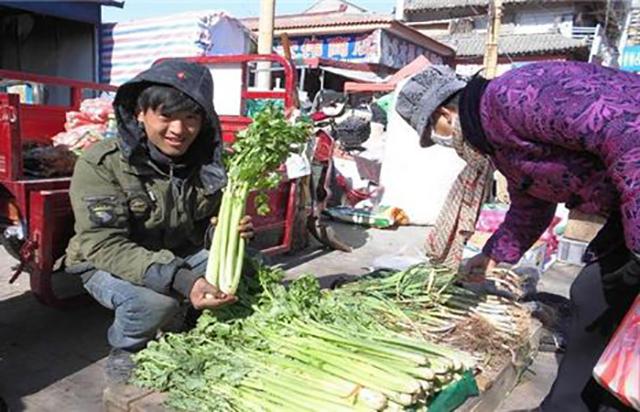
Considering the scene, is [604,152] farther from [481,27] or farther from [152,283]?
[481,27]

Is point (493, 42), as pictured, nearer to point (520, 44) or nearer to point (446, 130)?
point (446, 130)

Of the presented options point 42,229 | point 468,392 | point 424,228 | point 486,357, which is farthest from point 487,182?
point 424,228

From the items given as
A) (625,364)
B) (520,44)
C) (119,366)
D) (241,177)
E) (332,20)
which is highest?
(520,44)

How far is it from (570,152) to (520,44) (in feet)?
84.5

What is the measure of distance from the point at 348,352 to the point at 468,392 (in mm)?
628

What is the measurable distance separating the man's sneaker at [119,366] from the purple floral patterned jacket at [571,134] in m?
1.90

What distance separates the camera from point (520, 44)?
985 inches

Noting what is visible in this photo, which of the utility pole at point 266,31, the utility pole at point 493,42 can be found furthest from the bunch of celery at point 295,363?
the utility pole at point 493,42

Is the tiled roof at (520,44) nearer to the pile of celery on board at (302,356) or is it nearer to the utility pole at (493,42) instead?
the utility pole at (493,42)

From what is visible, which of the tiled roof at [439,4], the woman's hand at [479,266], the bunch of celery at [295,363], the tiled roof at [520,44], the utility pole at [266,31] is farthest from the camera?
the tiled roof at [439,4]

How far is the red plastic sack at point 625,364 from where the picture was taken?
171 centimetres

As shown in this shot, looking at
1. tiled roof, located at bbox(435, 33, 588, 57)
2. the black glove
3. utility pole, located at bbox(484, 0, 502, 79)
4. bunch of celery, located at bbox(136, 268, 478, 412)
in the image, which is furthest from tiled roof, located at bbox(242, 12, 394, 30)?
the black glove

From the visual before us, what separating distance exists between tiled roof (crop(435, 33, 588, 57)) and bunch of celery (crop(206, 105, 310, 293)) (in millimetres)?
22704

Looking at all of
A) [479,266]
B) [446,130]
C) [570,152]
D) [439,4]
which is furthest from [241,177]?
[439,4]
